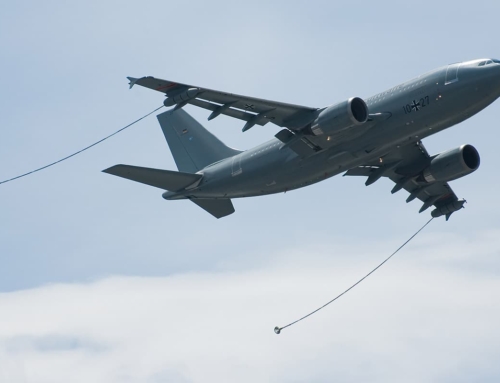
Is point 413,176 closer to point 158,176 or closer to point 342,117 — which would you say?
point 342,117

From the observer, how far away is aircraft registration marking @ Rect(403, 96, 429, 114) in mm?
53969

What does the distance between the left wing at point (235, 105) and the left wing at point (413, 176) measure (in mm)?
5927

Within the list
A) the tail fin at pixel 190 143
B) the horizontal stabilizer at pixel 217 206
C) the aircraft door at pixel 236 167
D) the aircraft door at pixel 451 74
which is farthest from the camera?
the tail fin at pixel 190 143

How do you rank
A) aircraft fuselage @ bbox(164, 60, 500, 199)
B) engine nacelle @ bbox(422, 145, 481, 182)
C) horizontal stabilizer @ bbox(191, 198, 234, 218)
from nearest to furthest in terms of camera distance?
aircraft fuselage @ bbox(164, 60, 500, 199) < engine nacelle @ bbox(422, 145, 481, 182) < horizontal stabilizer @ bbox(191, 198, 234, 218)

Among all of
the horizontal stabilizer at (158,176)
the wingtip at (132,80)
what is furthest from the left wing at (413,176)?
the wingtip at (132,80)

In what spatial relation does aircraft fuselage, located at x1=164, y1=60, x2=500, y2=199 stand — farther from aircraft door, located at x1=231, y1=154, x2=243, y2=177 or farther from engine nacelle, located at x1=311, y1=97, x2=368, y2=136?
engine nacelle, located at x1=311, y1=97, x2=368, y2=136

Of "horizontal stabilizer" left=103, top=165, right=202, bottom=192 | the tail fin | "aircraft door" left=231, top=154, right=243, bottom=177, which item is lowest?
"aircraft door" left=231, top=154, right=243, bottom=177

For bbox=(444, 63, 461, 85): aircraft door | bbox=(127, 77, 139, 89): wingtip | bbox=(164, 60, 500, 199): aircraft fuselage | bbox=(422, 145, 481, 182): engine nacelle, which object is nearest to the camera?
bbox=(127, 77, 139, 89): wingtip

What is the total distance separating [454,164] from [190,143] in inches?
630

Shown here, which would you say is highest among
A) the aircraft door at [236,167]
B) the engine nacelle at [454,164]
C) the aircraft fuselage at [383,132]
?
the aircraft door at [236,167]

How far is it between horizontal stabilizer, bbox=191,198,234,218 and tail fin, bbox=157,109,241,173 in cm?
220

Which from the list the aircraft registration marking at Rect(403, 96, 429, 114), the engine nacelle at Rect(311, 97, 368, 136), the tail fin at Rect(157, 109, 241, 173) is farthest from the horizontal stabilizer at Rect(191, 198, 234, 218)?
the aircraft registration marking at Rect(403, 96, 429, 114)

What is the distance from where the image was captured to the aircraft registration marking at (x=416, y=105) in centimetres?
5397

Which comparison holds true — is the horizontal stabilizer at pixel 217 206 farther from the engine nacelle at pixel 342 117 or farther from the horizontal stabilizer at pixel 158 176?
the engine nacelle at pixel 342 117
